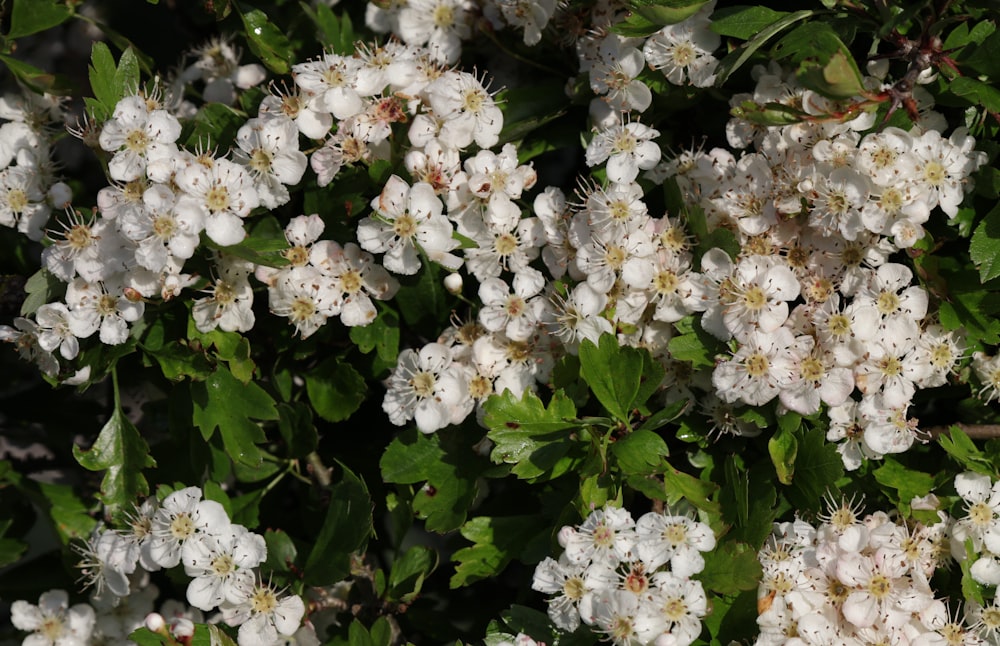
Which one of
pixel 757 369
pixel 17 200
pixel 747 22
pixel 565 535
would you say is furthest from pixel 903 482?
pixel 17 200

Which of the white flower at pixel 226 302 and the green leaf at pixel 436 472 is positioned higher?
the white flower at pixel 226 302

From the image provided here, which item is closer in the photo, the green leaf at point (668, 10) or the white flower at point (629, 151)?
the green leaf at point (668, 10)

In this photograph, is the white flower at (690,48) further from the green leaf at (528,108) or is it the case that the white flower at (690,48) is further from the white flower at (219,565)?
the white flower at (219,565)

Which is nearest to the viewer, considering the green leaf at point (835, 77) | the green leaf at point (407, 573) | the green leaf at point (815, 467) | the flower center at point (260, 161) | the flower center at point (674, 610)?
the green leaf at point (835, 77)

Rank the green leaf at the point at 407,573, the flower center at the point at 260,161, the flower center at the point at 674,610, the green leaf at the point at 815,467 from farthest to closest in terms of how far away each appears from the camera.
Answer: the green leaf at the point at 407,573, the flower center at the point at 260,161, the green leaf at the point at 815,467, the flower center at the point at 674,610

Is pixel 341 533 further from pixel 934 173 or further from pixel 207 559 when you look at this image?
pixel 934 173

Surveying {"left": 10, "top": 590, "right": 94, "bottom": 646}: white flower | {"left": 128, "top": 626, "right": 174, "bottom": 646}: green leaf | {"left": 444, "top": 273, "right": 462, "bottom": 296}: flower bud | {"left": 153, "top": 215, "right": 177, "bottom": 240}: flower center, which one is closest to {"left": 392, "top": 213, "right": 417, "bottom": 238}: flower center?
{"left": 444, "top": 273, "right": 462, "bottom": 296}: flower bud

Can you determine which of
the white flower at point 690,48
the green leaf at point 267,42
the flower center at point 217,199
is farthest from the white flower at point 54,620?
the white flower at point 690,48
